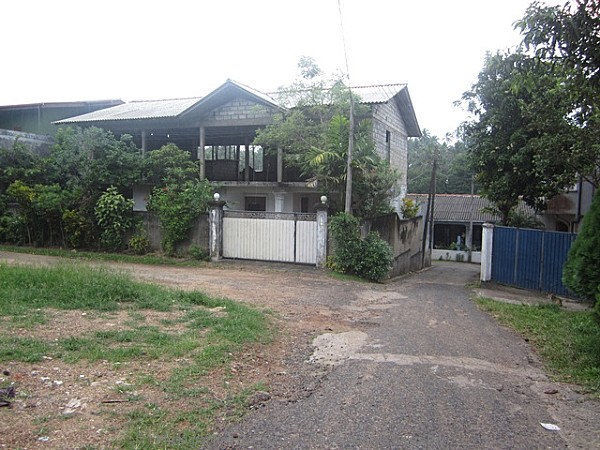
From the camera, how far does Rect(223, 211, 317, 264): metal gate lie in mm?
14320

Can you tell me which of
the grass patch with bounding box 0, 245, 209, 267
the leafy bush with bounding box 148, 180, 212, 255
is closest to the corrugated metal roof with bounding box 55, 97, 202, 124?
the leafy bush with bounding box 148, 180, 212, 255

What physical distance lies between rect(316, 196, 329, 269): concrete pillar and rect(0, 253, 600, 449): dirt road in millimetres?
4725

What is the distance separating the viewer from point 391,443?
3.59m

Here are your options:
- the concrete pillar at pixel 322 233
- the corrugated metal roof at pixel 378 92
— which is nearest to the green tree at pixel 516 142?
the corrugated metal roof at pixel 378 92

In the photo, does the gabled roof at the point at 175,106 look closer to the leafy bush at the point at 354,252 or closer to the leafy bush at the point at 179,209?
the leafy bush at the point at 179,209

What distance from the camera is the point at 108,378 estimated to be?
4.50 m

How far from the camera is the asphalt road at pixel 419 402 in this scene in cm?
368

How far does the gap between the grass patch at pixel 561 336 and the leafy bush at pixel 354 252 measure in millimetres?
3495

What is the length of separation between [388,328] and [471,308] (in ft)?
11.1

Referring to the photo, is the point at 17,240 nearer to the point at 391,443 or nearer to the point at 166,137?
the point at 166,137

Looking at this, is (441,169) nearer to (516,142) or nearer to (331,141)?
(516,142)

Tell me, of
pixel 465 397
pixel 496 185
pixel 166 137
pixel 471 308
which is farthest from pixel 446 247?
pixel 465 397

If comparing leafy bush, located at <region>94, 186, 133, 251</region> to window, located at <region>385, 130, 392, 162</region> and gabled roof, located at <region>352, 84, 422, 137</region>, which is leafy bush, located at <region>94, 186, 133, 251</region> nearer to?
gabled roof, located at <region>352, 84, 422, 137</region>

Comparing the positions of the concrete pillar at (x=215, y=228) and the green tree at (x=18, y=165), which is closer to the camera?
the concrete pillar at (x=215, y=228)
